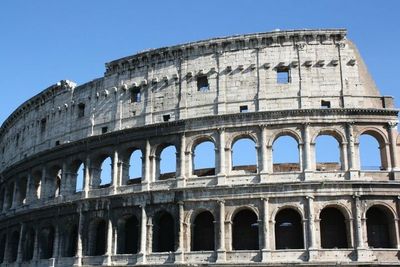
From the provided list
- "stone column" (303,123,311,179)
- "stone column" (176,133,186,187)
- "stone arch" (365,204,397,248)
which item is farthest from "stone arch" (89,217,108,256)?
"stone arch" (365,204,397,248)

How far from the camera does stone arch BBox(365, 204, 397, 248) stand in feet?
80.8

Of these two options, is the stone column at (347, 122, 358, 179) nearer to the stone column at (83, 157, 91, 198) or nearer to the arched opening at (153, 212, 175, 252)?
the arched opening at (153, 212, 175, 252)

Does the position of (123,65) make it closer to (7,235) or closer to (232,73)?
(232,73)

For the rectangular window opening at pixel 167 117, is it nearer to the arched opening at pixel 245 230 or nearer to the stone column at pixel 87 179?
the stone column at pixel 87 179

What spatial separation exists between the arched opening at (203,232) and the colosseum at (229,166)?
0.16 feet

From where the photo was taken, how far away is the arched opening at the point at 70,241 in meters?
30.2

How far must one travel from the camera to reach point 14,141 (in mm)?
38188

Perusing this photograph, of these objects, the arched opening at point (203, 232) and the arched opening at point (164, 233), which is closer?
the arched opening at point (203, 232)

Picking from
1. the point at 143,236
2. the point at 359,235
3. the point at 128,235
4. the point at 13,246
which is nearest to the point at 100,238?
the point at 128,235

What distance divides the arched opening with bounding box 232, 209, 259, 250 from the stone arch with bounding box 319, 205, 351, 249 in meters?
3.03

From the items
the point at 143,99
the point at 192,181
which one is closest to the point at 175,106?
the point at 143,99

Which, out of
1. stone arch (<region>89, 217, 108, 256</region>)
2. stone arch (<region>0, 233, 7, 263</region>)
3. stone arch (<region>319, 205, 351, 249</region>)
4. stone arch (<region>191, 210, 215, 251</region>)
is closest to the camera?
stone arch (<region>319, 205, 351, 249</region>)

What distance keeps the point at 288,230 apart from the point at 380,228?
13.5 feet

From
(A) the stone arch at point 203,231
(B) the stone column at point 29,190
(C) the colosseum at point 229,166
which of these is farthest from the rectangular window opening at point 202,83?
(B) the stone column at point 29,190
